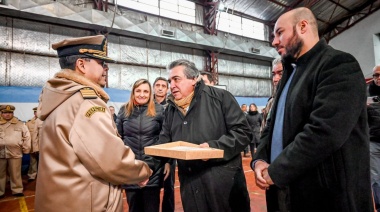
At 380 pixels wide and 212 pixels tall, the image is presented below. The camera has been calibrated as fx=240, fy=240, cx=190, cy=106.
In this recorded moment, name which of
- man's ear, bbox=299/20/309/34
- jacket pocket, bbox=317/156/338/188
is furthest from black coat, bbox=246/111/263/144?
jacket pocket, bbox=317/156/338/188

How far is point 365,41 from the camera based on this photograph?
11.5 m

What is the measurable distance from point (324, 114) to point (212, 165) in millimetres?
903

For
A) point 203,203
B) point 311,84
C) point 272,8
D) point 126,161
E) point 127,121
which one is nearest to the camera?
point 311,84

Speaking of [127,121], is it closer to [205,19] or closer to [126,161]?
[126,161]

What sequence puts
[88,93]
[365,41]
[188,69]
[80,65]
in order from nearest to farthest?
1. [88,93]
2. [80,65]
3. [188,69]
4. [365,41]

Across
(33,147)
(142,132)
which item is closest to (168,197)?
(142,132)

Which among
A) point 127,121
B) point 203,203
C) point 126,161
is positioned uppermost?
point 127,121

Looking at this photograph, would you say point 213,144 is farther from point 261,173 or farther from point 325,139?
point 325,139

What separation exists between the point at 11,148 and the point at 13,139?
0.17m

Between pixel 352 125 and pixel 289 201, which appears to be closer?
pixel 352 125

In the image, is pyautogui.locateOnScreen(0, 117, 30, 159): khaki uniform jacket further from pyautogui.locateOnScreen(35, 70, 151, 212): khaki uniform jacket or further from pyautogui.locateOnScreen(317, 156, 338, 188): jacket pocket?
pyautogui.locateOnScreen(317, 156, 338, 188): jacket pocket

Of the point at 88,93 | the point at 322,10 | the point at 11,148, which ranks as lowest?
the point at 11,148

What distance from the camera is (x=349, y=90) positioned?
102cm

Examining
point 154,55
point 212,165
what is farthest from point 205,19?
point 212,165
